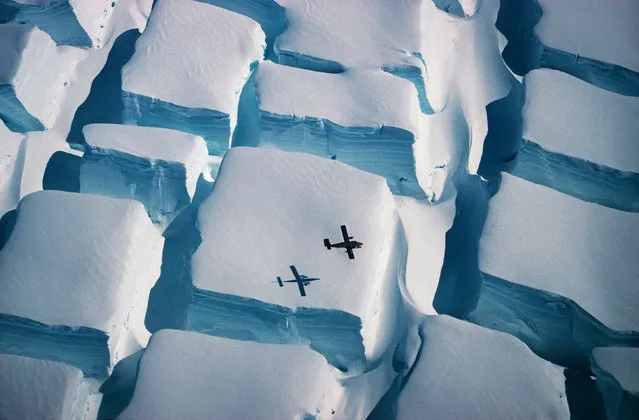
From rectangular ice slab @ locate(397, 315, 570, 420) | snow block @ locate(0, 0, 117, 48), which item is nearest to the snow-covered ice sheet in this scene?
rectangular ice slab @ locate(397, 315, 570, 420)

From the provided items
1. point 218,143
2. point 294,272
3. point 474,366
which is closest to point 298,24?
point 218,143

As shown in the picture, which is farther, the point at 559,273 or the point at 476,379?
the point at 559,273

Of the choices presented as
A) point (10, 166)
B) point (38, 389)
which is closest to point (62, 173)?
point (10, 166)

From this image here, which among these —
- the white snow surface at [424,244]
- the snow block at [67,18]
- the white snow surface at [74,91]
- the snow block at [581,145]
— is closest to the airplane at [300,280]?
the white snow surface at [424,244]

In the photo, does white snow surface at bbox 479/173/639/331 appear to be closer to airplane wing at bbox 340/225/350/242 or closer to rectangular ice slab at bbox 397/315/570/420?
rectangular ice slab at bbox 397/315/570/420

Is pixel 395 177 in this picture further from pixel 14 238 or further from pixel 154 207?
pixel 14 238

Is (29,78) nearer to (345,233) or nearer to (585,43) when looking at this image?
(345,233)
